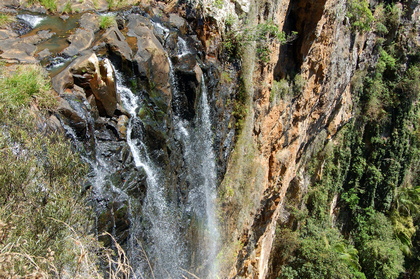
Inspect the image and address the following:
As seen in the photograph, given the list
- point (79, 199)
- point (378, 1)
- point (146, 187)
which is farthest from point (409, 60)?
point (79, 199)

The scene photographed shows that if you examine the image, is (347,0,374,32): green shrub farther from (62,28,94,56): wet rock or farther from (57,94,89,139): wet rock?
(57,94,89,139): wet rock

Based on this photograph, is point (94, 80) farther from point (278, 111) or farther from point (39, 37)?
point (278, 111)

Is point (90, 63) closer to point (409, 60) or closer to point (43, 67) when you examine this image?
point (43, 67)

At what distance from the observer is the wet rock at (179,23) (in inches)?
282

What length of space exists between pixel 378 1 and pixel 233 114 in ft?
38.9

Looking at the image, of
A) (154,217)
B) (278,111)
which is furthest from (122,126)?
(278,111)

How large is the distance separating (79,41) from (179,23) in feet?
7.62

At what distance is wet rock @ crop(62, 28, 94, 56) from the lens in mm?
5609

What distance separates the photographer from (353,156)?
16953mm

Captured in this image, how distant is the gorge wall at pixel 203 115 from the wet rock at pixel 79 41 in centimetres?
4

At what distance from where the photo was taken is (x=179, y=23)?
724 cm

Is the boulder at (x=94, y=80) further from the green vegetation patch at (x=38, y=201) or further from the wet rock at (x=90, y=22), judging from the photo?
the wet rock at (x=90, y=22)

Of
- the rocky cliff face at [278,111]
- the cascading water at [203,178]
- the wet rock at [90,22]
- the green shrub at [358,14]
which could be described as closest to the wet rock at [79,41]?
the wet rock at [90,22]

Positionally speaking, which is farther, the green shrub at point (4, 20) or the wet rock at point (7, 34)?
the green shrub at point (4, 20)
